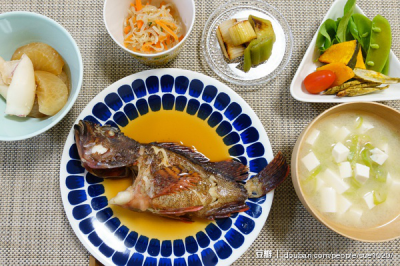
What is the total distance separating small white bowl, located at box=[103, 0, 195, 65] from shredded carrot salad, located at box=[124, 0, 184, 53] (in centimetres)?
3

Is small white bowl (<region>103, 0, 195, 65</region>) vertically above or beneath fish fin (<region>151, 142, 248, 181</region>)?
above

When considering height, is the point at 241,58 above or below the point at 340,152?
above

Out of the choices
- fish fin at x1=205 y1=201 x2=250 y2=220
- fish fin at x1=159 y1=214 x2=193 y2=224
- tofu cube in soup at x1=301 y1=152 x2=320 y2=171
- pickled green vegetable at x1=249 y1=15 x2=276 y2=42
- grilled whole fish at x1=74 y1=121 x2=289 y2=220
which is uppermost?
pickled green vegetable at x1=249 y1=15 x2=276 y2=42

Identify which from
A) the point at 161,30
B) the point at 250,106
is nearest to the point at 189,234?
the point at 250,106

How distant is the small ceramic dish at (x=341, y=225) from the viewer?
134 centimetres

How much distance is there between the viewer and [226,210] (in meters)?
1.41

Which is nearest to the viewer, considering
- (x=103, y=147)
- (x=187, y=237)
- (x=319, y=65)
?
(x=103, y=147)

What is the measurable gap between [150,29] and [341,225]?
1242 mm

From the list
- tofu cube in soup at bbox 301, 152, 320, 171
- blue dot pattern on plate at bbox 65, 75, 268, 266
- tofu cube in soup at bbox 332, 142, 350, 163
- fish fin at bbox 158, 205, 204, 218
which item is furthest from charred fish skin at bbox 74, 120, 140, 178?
tofu cube in soup at bbox 332, 142, 350, 163

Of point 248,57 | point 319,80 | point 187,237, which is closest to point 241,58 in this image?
point 248,57

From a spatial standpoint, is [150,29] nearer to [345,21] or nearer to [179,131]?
[179,131]

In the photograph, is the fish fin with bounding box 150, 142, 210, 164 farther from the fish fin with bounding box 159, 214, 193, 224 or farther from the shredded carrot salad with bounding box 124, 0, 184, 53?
the shredded carrot salad with bounding box 124, 0, 184, 53

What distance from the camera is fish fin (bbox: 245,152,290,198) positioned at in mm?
1433

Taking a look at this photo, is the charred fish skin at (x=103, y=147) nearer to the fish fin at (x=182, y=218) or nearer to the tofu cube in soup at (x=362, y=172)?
the fish fin at (x=182, y=218)
